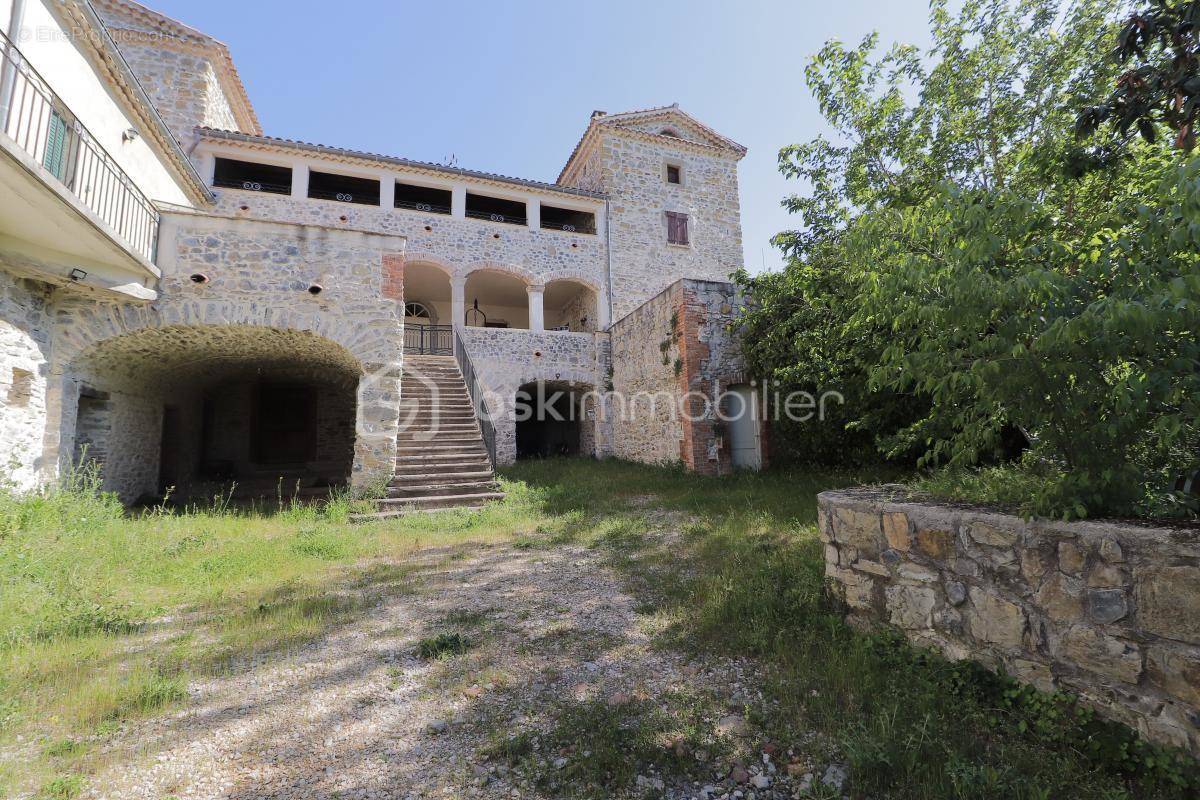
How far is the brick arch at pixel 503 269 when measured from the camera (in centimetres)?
1420

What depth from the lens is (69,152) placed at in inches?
208

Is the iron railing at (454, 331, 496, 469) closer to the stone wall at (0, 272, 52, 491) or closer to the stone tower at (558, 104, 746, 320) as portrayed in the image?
the stone tower at (558, 104, 746, 320)

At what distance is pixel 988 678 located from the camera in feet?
7.73

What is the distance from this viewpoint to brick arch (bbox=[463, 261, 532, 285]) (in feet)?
46.6

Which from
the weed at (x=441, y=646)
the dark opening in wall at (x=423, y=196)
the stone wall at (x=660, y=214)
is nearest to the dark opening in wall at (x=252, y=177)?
the dark opening in wall at (x=423, y=196)

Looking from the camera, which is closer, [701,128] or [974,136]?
[974,136]

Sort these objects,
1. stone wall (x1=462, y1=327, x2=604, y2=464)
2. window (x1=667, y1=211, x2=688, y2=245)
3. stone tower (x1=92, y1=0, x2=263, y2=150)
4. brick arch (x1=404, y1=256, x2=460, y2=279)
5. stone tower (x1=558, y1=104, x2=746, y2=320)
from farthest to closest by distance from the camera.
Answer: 1. window (x1=667, y1=211, x2=688, y2=245)
2. stone tower (x1=558, y1=104, x2=746, y2=320)
3. brick arch (x1=404, y1=256, x2=460, y2=279)
4. stone wall (x1=462, y1=327, x2=604, y2=464)
5. stone tower (x1=92, y1=0, x2=263, y2=150)

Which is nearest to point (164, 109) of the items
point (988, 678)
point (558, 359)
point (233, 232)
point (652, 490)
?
point (233, 232)

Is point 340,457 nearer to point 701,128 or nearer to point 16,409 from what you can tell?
point 16,409

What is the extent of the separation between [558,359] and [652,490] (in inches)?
226

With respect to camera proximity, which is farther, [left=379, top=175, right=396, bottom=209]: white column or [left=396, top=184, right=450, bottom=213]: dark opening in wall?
[left=396, top=184, right=450, bottom=213]: dark opening in wall

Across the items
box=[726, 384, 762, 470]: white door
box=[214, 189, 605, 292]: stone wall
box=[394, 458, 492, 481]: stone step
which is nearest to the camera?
box=[394, 458, 492, 481]: stone step

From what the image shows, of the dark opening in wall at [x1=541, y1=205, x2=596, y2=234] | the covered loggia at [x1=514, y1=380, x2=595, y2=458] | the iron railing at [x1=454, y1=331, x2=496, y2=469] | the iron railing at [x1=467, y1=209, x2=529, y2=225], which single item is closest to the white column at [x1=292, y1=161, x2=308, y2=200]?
the iron railing at [x1=467, y1=209, x2=529, y2=225]

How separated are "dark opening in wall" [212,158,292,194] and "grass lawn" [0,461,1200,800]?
10499 mm
